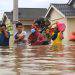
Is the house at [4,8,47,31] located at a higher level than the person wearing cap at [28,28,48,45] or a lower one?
higher

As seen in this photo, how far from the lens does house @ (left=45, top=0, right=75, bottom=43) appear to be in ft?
118

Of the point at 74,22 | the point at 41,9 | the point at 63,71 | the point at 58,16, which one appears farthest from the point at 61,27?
the point at 41,9

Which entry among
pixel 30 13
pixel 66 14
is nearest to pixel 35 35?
pixel 66 14

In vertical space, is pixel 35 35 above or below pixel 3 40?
above

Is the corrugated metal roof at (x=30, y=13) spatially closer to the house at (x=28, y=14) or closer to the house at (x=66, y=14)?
the house at (x=28, y=14)

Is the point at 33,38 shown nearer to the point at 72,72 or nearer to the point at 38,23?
the point at 38,23

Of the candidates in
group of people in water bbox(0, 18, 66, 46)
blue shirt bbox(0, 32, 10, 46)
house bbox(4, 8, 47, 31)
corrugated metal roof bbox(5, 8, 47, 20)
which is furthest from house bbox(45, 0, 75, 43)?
blue shirt bbox(0, 32, 10, 46)

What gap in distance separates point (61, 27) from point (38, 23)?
64 centimetres

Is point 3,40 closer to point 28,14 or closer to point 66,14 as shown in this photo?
point 66,14

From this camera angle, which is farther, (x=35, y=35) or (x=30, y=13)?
(x=30, y=13)

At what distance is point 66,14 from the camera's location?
36438 mm

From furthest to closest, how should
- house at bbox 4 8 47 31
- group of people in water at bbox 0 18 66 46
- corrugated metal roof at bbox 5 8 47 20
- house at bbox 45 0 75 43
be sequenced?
corrugated metal roof at bbox 5 8 47 20, house at bbox 4 8 47 31, house at bbox 45 0 75 43, group of people in water at bbox 0 18 66 46

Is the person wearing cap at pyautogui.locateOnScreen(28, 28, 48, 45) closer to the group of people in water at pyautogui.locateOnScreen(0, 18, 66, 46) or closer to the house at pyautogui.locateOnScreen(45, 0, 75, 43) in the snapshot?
the group of people in water at pyautogui.locateOnScreen(0, 18, 66, 46)

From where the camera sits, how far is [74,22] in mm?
36750
